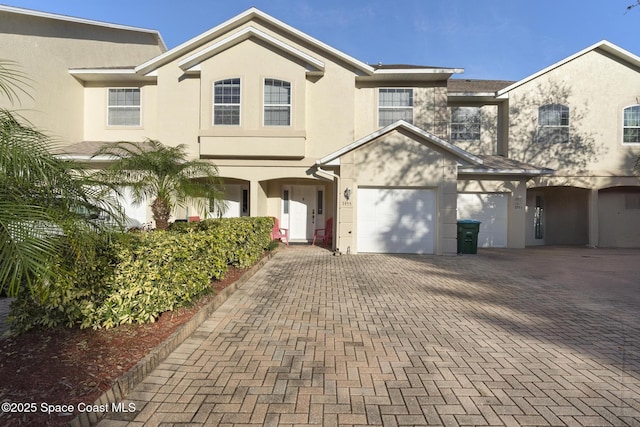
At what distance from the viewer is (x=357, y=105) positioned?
13.8 m

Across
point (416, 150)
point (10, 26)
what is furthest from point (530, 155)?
point (10, 26)

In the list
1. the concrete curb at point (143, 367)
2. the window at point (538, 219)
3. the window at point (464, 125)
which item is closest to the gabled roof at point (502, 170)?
the window at point (464, 125)

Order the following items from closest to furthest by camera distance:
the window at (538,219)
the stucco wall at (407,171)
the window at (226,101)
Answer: the stucco wall at (407,171), the window at (226,101), the window at (538,219)

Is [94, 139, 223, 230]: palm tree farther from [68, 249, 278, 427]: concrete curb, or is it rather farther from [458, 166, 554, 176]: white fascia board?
[458, 166, 554, 176]: white fascia board

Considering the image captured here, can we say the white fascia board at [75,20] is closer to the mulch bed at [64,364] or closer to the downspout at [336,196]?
the downspout at [336,196]

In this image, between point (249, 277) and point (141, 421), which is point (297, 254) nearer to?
point (249, 277)

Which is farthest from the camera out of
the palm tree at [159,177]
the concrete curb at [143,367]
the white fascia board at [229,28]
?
the white fascia board at [229,28]

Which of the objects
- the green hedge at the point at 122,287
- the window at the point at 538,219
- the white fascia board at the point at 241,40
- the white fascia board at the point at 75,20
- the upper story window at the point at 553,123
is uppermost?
the white fascia board at the point at 75,20

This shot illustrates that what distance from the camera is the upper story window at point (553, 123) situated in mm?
14461

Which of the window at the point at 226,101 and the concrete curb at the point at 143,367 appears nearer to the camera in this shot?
the concrete curb at the point at 143,367

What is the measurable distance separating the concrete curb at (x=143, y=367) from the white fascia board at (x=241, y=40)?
33.0 ft

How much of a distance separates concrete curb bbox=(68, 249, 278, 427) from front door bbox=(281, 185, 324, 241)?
964 cm

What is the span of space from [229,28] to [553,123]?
46.3ft

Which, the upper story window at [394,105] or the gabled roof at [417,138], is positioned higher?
the upper story window at [394,105]
